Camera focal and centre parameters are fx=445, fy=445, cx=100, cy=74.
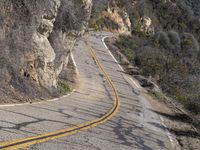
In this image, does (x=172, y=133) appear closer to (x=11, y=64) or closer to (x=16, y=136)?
(x=11, y=64)

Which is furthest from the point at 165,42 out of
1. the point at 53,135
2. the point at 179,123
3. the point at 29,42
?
the point at 53,135

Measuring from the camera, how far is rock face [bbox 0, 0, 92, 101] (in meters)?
16.1

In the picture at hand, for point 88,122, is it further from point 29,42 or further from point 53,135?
point 29,42

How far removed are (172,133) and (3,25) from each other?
8.22 meters

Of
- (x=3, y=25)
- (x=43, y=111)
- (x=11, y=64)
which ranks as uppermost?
(x=3, y=25)

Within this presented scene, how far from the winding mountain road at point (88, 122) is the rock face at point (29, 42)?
1.29 meters

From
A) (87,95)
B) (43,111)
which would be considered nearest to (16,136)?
(43,111)

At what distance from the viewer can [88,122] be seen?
49.7 feet

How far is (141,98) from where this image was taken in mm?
27531

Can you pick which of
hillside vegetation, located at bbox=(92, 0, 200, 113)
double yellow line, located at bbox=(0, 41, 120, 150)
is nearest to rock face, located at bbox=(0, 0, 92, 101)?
double yellow line, located at bbox=(0, 41, 120, 150)

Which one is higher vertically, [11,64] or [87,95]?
[11,64]

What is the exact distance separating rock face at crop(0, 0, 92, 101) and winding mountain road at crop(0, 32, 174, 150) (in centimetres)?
129

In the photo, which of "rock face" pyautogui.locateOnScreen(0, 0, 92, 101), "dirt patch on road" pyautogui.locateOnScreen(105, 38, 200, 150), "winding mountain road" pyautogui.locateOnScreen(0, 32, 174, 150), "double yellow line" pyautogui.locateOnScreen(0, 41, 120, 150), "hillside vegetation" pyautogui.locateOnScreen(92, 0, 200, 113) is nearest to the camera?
"double yellow line" pyautogui.locateOnScreen(0, 41, 120, 150)

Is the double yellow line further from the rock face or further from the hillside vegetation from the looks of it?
the hillside vegetation
